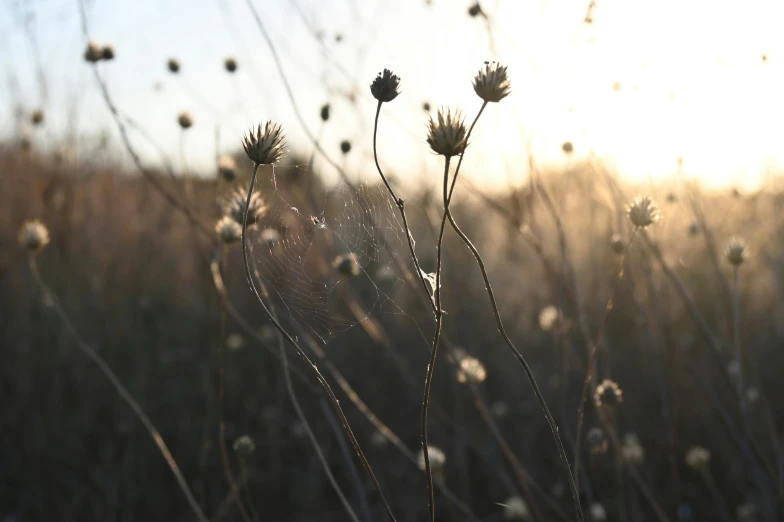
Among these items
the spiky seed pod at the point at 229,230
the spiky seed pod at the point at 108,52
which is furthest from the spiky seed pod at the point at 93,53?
the spiky seed pod at the point at 229,230

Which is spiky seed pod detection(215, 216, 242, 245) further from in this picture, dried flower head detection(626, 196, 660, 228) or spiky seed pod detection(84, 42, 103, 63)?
spiky seed pod detection(84, 42, 103, 63)

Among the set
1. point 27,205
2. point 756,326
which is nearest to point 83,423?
point 27,205

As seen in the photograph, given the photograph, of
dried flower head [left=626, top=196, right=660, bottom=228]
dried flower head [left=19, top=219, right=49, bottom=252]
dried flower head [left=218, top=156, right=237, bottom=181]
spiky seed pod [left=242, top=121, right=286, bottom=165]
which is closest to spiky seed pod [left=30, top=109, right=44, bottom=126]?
dried flower head [left=218, top=156, right=237, bottom=181]

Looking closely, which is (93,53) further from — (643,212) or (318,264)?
(643,212)

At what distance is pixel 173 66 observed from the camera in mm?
2449

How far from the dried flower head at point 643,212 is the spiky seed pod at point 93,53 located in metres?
1.64

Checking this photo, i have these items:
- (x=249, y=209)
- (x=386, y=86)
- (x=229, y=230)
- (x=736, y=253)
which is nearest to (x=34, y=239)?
(x=229, y=230)

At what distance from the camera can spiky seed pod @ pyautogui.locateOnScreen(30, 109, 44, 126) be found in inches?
119

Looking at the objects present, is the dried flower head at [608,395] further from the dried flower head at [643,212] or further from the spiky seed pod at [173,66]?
the spiky seed pod at [173,66]

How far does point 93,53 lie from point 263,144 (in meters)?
1.40

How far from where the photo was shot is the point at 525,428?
2.65 m

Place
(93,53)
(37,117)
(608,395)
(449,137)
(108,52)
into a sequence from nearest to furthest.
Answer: (449,137) → (608,395) → (93,53) → (108,52) → (37,117)

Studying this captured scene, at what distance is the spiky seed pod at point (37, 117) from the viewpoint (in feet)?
9.93

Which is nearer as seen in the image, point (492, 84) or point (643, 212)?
point (492, 84)
